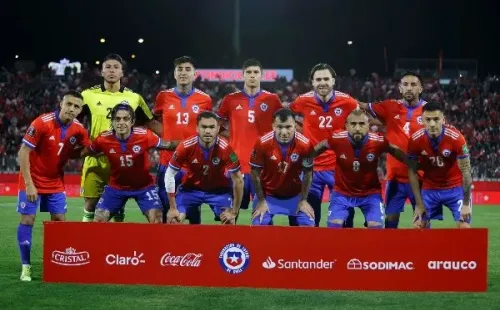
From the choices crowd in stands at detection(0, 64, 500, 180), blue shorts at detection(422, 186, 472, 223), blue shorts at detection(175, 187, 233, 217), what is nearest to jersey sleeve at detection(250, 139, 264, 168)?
blue shorts at detection(175, 187, 233, 217)

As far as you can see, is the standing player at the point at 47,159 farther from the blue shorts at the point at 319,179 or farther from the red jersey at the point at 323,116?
the blue shorts at the point at 319,179

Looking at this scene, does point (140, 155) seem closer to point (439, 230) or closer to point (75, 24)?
point (439, 230)

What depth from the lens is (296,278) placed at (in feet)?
25.1

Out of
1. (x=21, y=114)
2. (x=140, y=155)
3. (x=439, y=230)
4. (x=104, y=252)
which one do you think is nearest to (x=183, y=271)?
(x=104, y=252)

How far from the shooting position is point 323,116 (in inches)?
366

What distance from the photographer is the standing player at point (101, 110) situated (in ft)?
30.6

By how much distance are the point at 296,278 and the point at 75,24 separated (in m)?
43.2

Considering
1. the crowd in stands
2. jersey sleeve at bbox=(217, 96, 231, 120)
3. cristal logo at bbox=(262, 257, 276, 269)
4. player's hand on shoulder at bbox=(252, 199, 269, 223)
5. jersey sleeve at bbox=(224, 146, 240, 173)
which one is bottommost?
cristal logo at bbox=(262, 257, 276, 269)

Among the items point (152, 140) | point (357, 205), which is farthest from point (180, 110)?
point (357, 205)

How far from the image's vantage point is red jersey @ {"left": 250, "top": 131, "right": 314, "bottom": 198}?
28.3 feet

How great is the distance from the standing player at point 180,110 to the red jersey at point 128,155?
0.53 meters

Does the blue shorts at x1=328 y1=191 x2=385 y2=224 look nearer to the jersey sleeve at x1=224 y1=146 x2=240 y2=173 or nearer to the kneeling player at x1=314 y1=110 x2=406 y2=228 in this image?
the kneeling player at x1=314 y1=110 x2=406 y2=228

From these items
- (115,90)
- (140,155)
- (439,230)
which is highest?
(115,90)

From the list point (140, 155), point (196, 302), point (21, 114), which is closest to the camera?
point (196, 302)
